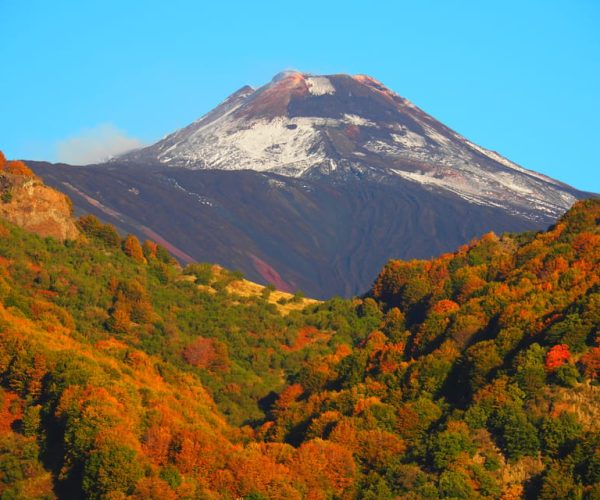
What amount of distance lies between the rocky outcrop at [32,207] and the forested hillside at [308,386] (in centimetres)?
228

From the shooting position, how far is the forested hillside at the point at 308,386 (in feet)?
185

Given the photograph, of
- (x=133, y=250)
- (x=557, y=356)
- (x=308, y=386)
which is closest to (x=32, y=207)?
(x=133, y=250)

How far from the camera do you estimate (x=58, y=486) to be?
58594 mm

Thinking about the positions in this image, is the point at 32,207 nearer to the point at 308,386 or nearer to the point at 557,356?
the point at 308,386

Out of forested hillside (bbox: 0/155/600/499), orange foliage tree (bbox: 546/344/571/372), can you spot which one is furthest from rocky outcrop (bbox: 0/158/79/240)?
orange foliage tree (bbox: 546/344/571/372)

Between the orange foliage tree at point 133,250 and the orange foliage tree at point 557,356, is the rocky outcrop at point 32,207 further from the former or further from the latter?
the orange foliage tree at point 557,356

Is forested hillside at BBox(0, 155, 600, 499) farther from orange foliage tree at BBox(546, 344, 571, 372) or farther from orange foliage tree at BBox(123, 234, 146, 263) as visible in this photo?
orange foliage tree at BBox(123, 234, 146, 263)

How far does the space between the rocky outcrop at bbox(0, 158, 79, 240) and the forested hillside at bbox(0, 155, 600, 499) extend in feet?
7.49

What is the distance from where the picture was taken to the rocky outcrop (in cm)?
10375

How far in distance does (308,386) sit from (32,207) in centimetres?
3571

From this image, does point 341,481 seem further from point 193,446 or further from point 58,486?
point 58,486

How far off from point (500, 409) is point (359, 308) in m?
49.7

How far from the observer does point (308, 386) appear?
81.5 m

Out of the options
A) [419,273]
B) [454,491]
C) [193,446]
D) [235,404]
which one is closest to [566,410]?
[454,491]
